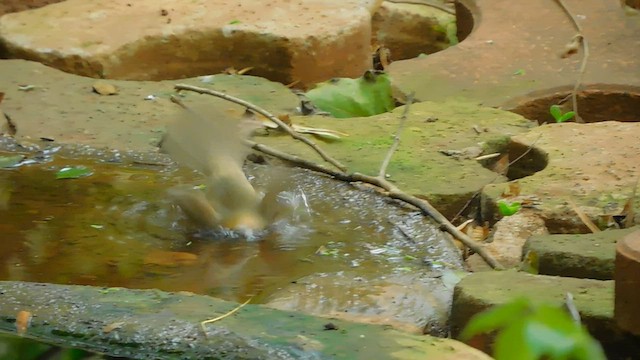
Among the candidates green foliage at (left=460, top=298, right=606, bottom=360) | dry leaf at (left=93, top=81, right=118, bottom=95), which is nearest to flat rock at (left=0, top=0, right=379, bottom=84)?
dry leaf at (left=93, top=81, right=118, bottom=95)

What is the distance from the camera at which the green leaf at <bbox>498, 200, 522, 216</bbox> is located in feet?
8.84

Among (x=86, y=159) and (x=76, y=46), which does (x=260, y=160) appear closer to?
(x=86, y=159)

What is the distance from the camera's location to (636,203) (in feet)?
8.64

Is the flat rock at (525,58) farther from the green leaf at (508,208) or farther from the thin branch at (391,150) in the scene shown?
the green leaf at (508,208)

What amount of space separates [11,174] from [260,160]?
70cm

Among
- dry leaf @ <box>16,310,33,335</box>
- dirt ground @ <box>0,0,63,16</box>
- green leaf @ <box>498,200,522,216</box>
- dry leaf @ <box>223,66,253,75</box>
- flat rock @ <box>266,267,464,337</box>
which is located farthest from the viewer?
dirt ground @ <box>0,0,63,16</box>

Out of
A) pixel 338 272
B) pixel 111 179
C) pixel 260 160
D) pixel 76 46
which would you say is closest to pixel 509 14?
pixel 76 46

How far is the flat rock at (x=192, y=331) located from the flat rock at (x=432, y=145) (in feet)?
4.16

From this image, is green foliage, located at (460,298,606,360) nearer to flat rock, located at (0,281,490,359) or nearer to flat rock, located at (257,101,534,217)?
flat rock, located at (0,281,490,359)

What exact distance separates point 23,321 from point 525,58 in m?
3.36

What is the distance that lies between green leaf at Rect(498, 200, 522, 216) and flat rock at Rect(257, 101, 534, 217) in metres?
0.15

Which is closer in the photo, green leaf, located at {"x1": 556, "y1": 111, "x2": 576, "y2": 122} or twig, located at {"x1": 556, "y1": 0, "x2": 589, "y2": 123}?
green leaf, located at {"x1": 556, "y1": 111, "x2": 576, "y2": 122}

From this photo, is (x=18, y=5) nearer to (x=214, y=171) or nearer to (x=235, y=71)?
(x=235, y=71)

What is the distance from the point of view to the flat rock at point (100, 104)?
3.26 metres
